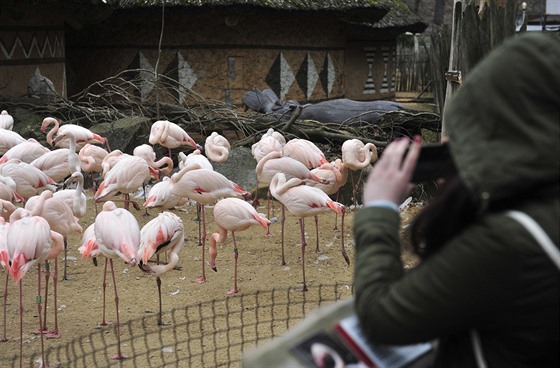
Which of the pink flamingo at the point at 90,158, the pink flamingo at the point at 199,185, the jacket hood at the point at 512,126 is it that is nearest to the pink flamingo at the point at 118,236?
the pink flamingo at the point at 199,185

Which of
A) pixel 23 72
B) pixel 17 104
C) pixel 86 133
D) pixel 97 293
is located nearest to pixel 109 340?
pixel 97 293

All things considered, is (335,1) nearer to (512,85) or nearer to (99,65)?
(99,65)

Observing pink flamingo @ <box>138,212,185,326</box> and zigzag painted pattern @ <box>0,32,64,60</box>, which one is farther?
zigzag painted pattern @ <box>0,32,64,60</box>

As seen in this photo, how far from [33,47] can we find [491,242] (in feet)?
35.0

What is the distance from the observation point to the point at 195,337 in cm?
442

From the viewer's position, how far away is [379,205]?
165cm

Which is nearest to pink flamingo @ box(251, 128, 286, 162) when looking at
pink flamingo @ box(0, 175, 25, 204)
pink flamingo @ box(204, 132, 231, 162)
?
pink flamingo @ box(204, 132, 231, 162)

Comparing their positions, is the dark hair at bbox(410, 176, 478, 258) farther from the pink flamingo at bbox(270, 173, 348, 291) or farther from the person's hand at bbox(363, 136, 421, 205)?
the pink flamingo at bbox(270, 173, 348, 291)

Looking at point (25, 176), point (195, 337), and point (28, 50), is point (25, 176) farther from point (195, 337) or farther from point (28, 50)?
point (28, 50)

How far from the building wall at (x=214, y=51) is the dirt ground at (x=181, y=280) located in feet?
17.6

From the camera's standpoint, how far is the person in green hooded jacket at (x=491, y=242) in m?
1.39

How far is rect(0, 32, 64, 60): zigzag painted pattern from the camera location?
10773 mm

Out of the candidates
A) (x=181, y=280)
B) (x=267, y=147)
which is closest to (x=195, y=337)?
(x=181, y=280)

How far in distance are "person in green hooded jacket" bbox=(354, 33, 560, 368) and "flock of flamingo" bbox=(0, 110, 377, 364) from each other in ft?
9.61
